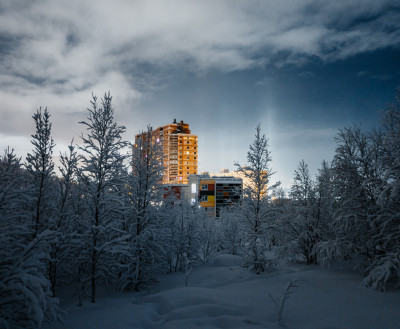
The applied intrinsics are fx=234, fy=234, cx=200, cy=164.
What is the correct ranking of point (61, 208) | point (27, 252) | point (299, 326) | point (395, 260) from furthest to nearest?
point (61, 208) → point (395, 260) → point (299, 326) → point (27, 252)

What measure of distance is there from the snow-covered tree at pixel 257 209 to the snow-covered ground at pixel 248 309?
337 cm

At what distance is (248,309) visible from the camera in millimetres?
8445

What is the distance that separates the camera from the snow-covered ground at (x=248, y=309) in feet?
23.7

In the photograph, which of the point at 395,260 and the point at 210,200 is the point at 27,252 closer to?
the point at 395,260

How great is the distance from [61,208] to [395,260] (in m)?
14.1

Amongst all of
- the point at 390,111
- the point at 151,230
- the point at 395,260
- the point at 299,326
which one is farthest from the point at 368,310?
the point at 151,230

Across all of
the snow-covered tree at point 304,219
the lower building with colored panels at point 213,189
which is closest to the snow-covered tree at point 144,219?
the snow-covered tree at point 304,219

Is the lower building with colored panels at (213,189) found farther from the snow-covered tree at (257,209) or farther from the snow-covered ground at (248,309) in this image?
the snow-covered ground at (248,309)

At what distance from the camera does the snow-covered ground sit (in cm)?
721

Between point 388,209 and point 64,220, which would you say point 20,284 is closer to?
point 64,220

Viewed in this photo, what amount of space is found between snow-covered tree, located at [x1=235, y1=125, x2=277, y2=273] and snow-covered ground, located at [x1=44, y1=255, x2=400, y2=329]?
337 cm

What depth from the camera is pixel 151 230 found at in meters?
13.0

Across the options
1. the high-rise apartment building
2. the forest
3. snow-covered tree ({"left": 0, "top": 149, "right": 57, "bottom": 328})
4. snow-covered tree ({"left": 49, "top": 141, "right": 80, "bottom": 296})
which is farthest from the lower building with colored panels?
snow-covered tree ({"left": 0, "top": 149, "right": 57, "bottom": 328})

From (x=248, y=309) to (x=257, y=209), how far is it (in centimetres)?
834
